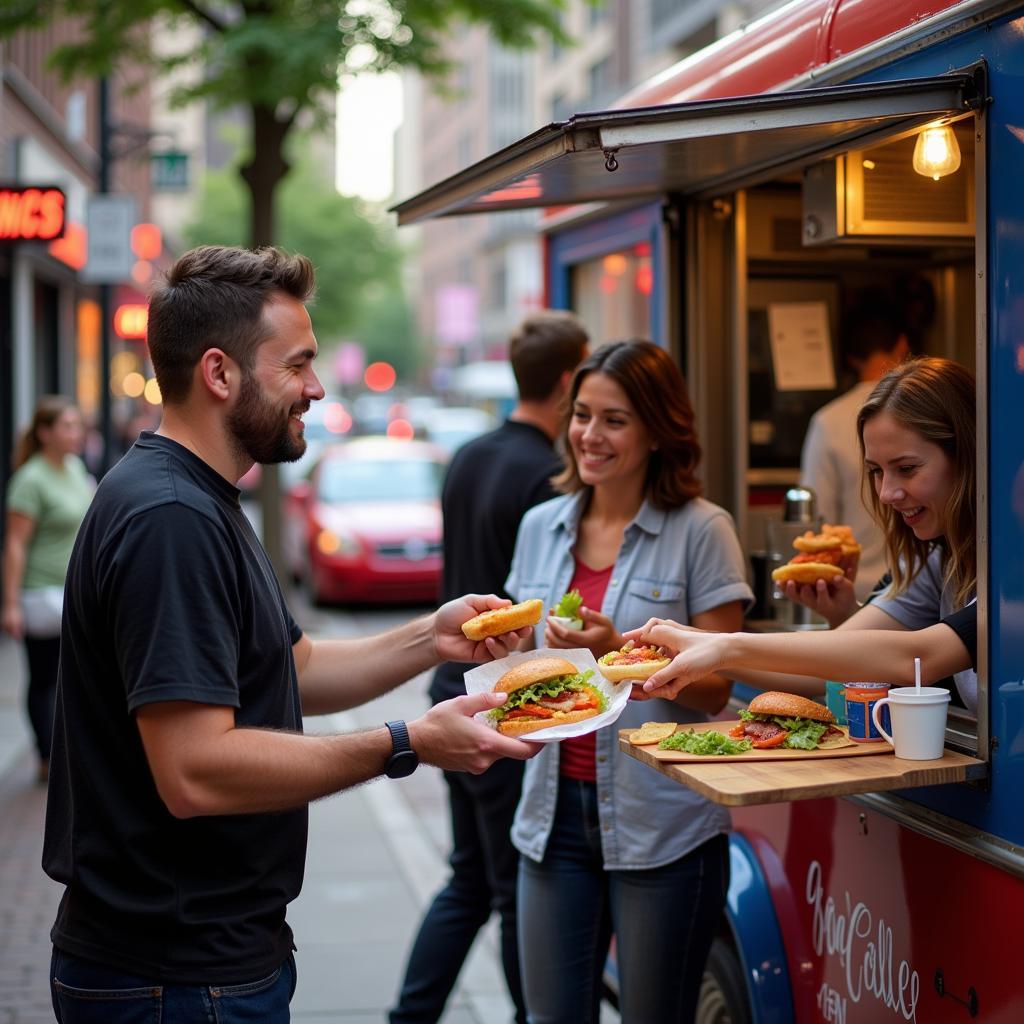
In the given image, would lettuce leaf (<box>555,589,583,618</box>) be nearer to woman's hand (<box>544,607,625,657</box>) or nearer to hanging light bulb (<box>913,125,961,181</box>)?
woman's hand (<box>544,607,625,657</box>)

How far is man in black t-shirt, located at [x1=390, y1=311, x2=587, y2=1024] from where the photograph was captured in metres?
4.69

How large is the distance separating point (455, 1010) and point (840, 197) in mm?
3362

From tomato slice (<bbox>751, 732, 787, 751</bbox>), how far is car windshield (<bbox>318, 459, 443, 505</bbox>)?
43.9 ft

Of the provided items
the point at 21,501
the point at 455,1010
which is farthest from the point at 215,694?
the point at 21,501

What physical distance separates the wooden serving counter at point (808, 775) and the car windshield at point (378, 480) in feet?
44.4

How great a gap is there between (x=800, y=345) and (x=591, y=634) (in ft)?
8.24

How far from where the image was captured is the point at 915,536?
10.9 feet

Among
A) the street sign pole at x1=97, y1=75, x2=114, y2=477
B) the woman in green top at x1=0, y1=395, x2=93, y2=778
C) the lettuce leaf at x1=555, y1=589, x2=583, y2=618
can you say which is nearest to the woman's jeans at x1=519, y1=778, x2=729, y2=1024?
the lettuce leaf at x1=555, y1=589, x2=583, y2=618

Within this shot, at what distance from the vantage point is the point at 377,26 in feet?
40.2

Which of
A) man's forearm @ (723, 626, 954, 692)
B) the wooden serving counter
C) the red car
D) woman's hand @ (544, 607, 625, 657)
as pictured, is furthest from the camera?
the red car

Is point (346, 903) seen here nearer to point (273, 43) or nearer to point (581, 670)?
point (581, 670)

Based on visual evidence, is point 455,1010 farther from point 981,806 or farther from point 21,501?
point 21,501

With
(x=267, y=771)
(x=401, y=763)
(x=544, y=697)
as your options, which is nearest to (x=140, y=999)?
(x=267, y=771)

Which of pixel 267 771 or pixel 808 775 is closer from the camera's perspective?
pixel 267 771
